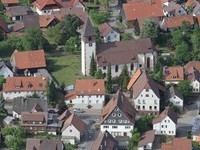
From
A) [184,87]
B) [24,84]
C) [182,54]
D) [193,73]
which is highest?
[182,54]

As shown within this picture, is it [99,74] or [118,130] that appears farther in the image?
[99,74]

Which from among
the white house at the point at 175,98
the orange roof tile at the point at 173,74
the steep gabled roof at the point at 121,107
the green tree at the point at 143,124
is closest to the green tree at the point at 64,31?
the orange roof tile at the point at 173,74

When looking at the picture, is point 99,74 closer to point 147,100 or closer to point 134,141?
point 147,100

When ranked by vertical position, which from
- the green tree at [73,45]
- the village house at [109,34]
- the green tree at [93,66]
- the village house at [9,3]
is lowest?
the green tree at [93,66]

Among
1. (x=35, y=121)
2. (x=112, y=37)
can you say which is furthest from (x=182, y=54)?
(x=35, y=121)

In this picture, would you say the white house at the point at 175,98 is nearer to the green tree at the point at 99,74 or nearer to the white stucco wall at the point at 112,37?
the green tree at the point at 99,74

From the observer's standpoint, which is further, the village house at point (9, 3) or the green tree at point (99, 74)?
the village house at point (9, 3)

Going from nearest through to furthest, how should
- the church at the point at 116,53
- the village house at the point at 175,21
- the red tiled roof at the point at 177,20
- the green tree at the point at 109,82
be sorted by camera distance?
the green tree at the point at 109,82 < the church at the point at 116,53 < the village house at the point at 175,21 < the red tiled roof at the point at 177,20
